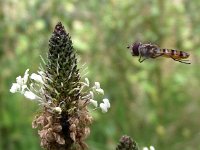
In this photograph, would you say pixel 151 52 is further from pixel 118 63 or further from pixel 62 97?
pixel 118 63

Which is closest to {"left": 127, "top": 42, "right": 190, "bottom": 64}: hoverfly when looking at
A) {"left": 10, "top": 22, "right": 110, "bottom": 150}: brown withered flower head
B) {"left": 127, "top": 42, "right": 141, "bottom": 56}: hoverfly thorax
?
{"left": 127, "top": 42, "right": 141, "bottom": 56}: hoverfly thorax

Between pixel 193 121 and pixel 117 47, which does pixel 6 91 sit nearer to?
pixel 117 47

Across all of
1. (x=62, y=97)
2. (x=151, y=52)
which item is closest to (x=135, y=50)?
(x=151, y=52)

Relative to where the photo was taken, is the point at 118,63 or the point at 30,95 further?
the point at 118,63

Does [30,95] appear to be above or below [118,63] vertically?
below

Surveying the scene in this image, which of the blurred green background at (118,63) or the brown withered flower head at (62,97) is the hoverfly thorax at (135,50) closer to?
the brown withered flower head at (62,97)

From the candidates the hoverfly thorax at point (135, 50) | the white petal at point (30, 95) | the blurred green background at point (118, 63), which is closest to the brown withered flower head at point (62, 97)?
the white petal at point (30, 95)

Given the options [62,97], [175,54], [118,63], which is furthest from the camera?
[118,63]
